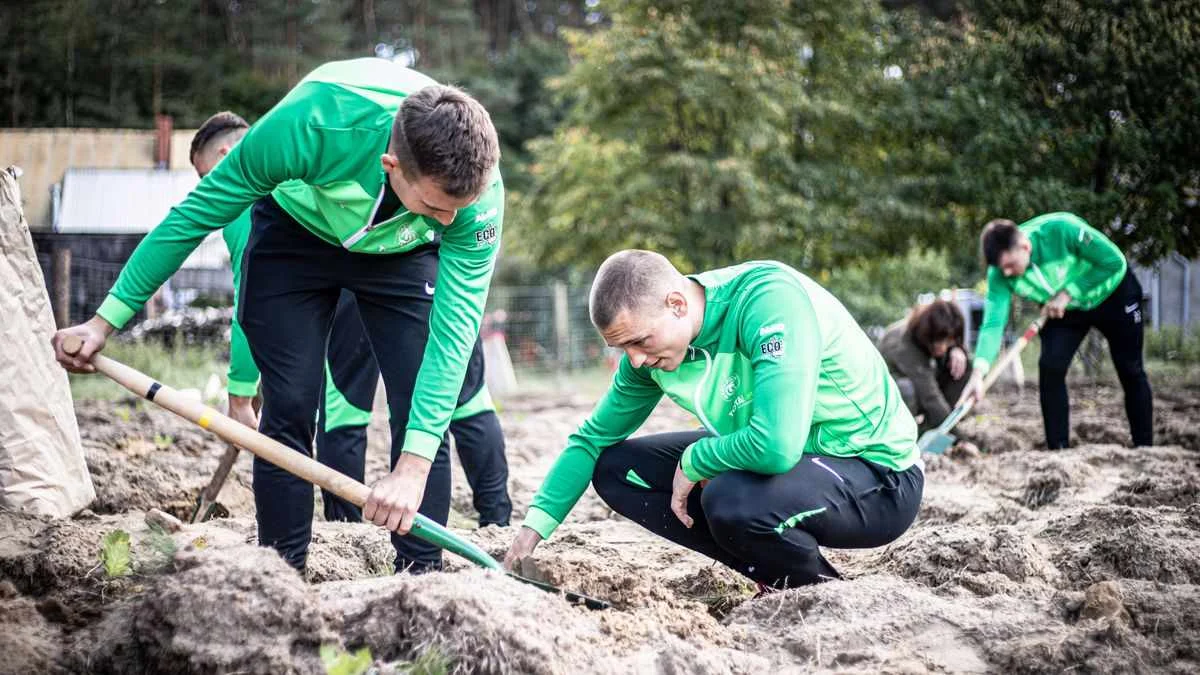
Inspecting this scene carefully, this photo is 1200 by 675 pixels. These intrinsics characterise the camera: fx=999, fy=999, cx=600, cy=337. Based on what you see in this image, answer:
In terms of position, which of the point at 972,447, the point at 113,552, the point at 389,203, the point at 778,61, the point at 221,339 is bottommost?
the point at 221,339

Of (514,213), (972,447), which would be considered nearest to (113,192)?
(514,213)

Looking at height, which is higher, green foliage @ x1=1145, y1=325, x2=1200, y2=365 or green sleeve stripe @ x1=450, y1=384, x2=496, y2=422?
green sleeve stripe @ x1=450, y1=384, x2=496, y2=422

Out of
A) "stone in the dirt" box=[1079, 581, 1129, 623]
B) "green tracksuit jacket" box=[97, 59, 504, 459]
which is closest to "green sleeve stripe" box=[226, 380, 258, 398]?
"green tracksuit jacket" box=[97, 59, 504, 459]

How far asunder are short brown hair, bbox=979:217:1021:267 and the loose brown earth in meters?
2.11

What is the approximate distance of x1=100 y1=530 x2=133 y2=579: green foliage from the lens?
278cm

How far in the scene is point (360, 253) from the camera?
9.62 ft

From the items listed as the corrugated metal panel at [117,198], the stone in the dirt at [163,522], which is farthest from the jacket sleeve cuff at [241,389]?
the corrugated metal panel at [117,198]

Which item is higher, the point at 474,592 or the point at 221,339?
the point at 474,592

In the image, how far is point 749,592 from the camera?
3.16 meters

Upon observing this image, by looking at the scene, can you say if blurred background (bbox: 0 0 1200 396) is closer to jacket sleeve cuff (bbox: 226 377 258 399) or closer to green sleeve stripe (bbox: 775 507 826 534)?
jacket sleeve cuff (bbox: 226 377 258 399)

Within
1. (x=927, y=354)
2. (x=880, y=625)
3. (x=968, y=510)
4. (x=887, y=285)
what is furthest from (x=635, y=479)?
(x=887, y=285)

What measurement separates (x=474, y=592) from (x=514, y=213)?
58.1 feet

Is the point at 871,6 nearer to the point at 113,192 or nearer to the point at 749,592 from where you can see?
the point at 113,192

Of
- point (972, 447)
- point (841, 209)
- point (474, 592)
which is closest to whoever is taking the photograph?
point (474, 592)
